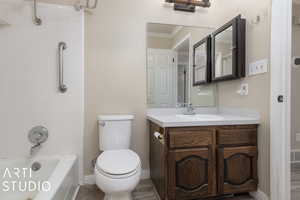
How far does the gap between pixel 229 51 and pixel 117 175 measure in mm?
1605

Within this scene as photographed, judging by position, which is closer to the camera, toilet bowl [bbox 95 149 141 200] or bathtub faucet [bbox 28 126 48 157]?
toilet bowl [bbox 95 149 141 200]

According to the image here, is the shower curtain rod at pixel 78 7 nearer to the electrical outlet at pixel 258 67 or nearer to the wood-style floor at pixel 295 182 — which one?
the electrical outlet at pixel 258 67

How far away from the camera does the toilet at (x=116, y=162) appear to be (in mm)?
1291

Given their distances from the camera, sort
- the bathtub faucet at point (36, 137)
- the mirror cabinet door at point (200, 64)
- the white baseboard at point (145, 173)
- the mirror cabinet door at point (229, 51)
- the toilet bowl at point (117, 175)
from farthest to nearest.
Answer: the mirror cabinet door at point (200, 64) < the white baseboard at point (145, 173) < the bathtub faucet at point (36, 137) < the mirror cabinet door at point (229, 51) < the toilet bowl at point (117, 175)

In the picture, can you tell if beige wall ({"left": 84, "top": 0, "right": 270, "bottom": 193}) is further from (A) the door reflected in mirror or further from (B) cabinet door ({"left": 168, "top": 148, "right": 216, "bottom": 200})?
(B) cabinet door ({"left": 168, "top": 148, "right": 216, "bottom": 200})

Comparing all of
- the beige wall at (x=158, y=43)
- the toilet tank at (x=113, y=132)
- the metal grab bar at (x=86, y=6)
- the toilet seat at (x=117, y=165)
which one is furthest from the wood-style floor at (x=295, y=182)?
the metal grab bar at (x=86, y=6)

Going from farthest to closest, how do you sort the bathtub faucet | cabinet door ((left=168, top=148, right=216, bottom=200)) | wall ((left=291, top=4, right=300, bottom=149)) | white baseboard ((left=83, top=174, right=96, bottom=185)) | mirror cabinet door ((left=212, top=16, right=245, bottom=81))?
wall ((left=291, top=4, right=300, bottom=149)), white baseboard ((left=83, top=174, right=96, bottom=185)), the bathtub faucet, mirror cabinet door ((left=212, top=16, right=245, bottom=81)), cabinet door ((left=168, top=148, right=216, bottom=200))

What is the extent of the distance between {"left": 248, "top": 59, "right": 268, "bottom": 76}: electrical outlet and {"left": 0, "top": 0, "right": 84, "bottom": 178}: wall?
169 cm

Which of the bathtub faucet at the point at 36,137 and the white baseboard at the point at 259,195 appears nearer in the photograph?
the white baseboard at the point at 259,195

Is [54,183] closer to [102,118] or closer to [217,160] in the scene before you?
[102,118]

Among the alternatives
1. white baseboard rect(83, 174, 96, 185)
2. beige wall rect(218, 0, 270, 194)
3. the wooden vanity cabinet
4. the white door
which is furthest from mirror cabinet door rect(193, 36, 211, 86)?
white baseboard rect(83, 174, 96, 185)

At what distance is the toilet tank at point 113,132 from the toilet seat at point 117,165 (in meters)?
0.21

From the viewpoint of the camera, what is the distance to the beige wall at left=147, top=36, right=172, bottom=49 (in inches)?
82.0

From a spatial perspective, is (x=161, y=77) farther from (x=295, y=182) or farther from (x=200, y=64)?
(x=295, y=182)
